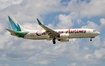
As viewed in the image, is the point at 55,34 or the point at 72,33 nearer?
the point at 72,33

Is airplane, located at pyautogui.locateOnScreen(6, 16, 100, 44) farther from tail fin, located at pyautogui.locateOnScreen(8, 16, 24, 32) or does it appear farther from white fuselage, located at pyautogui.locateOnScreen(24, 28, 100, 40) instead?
tail fin, located at pyautogui.locateOnScreen(8, 16, 24, 32)

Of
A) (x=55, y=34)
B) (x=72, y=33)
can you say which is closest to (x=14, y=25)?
(x=55, y=34)

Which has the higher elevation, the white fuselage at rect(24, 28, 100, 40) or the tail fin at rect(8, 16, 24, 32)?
the tail fin at rect(8, 16, 24, 32)

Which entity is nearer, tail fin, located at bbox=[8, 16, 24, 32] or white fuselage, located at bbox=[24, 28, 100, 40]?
white fuselage, located at bbox=[24, 28, 100, 40]

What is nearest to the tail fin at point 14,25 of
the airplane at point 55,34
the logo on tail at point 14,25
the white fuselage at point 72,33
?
the logo on tail at point 14,25

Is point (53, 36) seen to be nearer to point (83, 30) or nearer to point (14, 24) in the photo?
point (83, 30)

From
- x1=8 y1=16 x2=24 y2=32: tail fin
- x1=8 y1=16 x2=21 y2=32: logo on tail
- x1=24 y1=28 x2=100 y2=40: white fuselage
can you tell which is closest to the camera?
x1=24 y1=28 x2=100 y2=40: white fuselage

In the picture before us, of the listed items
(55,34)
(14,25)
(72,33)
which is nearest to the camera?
(72,33)

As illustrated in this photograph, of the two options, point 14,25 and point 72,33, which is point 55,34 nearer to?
point 72,33

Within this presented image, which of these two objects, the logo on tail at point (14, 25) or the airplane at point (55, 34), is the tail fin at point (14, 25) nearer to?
the logo on tail at point (14, 25)

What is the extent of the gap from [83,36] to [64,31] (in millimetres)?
7679

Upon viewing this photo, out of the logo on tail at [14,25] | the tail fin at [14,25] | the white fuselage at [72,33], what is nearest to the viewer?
the white fuselage at [72,33]

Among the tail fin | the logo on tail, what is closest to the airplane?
the tail fin

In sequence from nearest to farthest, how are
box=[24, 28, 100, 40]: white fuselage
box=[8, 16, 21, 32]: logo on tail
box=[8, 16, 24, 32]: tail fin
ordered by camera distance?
box=[24, 28, 100, 40]: white fuselage
box=[8, 16, 24, 32]: tail fin
box=[8, 16, 21, 32]: logo on tail
